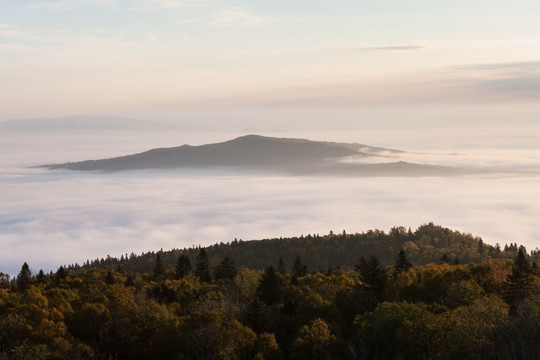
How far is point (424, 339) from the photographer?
6981 cm

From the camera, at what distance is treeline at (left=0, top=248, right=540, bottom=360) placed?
66.9 meters

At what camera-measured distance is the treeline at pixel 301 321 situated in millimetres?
66875

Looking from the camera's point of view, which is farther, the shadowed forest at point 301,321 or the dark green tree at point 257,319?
the dark green tree at point 257,319

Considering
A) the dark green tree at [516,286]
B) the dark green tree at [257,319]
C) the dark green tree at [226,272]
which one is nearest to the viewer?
the dark green tree at [257,319]

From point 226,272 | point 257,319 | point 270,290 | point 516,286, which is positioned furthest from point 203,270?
point 516,286

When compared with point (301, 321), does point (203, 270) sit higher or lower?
lower

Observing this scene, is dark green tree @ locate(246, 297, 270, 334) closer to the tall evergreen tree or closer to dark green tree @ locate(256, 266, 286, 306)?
dark green tree @ locate(256, 266, 286, 306)

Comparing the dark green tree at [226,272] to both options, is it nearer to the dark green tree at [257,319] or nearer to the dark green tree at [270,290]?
the dark green tree at [270,290]

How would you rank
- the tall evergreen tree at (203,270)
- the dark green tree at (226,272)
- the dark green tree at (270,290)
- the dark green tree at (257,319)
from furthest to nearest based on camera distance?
the tall evergreen tree at (203,270) → the dark green tree at (226,272) → the dark green tree at (270,290) → the dark green tree at (257,319)

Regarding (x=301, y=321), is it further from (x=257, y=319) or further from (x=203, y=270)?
(x=203, y=270)

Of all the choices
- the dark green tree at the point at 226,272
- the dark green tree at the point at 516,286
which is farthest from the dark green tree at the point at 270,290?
the dark green tree at the point at 226,272

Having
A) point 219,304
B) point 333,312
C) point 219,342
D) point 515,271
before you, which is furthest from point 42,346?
point 515,271

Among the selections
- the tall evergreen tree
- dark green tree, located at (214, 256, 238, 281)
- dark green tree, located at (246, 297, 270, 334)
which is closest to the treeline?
dark green tree, located at (246, 297, 270, 334)

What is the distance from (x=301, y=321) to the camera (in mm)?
89938
